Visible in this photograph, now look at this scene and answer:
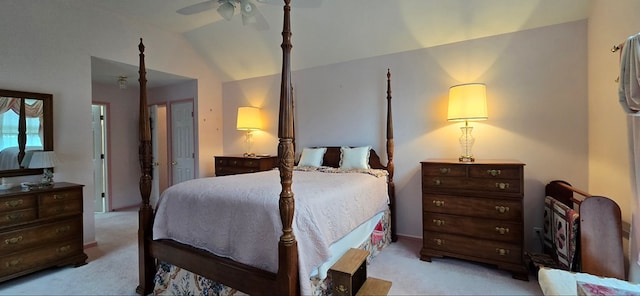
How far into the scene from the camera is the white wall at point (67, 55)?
2828 mm

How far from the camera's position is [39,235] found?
2.59 m

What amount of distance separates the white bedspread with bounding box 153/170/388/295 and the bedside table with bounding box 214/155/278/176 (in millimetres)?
1755

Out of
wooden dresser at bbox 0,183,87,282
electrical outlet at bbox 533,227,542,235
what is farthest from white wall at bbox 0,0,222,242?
electrical outlet at bbox 533,227,542,235

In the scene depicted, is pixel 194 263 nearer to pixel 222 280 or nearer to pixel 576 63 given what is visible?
pixel 222 280

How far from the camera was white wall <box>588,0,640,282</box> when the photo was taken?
6.61 ft

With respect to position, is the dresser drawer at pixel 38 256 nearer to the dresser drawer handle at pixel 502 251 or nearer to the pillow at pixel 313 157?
the pillow at pixel 313 157

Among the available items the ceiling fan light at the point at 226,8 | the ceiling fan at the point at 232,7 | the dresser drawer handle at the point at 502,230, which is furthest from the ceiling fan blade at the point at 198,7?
the dresser drawer handle at the point at 502,230

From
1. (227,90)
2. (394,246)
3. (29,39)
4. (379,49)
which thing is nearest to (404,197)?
(394,246)

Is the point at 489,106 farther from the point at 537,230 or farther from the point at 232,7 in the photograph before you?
the point at 232,7

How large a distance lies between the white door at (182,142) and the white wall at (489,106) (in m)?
2.06

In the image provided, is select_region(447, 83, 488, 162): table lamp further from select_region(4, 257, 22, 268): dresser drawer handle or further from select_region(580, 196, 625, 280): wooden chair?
select_region(4, 257, 22, 268): dresser drawer handle

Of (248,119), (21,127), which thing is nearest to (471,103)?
(248,119)

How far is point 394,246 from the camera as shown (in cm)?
321

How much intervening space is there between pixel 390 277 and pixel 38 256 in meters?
3.23
